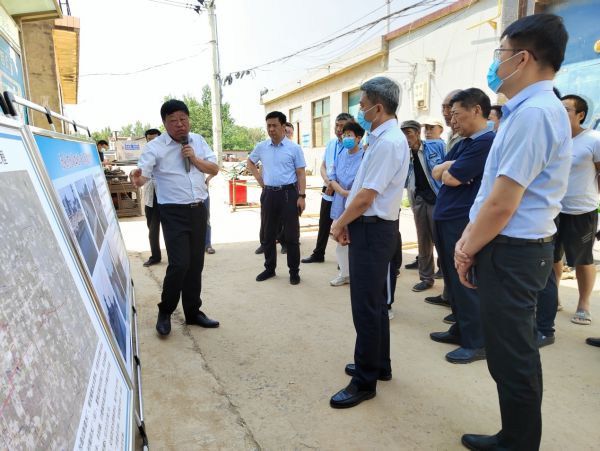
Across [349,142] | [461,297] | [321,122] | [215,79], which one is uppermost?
[215,79]

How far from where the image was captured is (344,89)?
47.6ft

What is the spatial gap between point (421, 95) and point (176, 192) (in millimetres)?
8606

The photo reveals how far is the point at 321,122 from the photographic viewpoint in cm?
1730

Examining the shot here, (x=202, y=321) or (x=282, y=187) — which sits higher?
(x=282, y=187)

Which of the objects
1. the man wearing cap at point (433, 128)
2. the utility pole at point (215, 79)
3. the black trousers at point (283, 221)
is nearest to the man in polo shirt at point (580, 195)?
the man wearing cap at point (433, 128)

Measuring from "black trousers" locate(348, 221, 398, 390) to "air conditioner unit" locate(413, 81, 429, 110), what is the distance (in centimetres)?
877

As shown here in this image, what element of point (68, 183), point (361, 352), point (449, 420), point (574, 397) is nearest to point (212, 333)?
point (361, 352)

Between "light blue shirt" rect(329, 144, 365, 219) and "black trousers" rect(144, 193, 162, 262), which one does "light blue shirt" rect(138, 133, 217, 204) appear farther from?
"black trousers" rect(144, 193, 162, 262)

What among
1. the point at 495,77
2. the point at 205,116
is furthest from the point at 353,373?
the point at 205,116

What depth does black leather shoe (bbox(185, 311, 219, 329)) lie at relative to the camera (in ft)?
10.9

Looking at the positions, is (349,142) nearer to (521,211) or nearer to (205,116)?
(521,211)

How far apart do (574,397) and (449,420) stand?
818 mm

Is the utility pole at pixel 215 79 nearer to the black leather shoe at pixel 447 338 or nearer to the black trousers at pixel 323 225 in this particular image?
the black trousers at pixel 323 225

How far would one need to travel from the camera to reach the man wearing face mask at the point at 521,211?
4.91 feet
